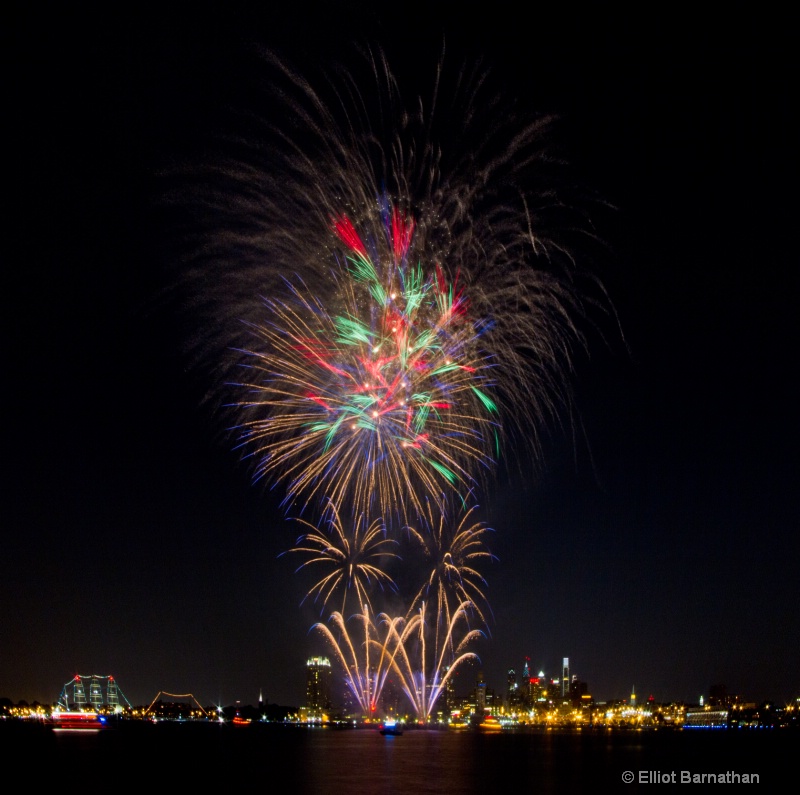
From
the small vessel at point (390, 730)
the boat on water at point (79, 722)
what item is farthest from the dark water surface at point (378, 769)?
the boat on water at point (79, 722)

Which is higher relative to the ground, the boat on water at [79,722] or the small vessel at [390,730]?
the small vessel at [390,730]

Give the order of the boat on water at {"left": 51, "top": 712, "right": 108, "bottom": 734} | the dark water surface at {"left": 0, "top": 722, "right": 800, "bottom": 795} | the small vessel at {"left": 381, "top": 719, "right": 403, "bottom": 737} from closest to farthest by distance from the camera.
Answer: the dark water surface at {"left": 0, "top": 722, "right": 800, "bottom": 795}, the small vessel at {"left": 381, "top": 719, "right": 403, "bottom": 737}, the boat on water at {"left": 51, "top": 712, "right": 108, "bottom": 734}

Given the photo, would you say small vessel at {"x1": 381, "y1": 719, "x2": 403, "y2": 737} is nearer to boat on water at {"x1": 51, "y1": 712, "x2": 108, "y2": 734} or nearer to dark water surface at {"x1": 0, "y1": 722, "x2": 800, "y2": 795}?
dark water surface at {"x1": 0, "y1": 722, "x2": 800, "y2": 795}

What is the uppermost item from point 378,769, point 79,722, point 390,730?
point 378,769

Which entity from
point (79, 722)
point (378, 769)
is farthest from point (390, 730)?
point (378, 769)

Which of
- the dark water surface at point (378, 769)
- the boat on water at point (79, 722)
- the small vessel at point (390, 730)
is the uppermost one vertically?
the dark water surface at point (378, 769)

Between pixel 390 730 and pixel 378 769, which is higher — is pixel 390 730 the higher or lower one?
the lower one

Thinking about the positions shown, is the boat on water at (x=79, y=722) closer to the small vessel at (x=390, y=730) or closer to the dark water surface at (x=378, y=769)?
the small vessel at (x=390, y=730)

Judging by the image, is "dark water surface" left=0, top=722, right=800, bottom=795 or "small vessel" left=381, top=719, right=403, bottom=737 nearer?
"dark water surface" left=0, top=722, right=800, bottom=795

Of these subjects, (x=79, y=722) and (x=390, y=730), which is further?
(x=79, y=722)

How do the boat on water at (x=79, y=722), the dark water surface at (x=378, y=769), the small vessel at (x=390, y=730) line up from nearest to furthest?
1. the dark water surface at (x=378, y=769)
2. the small vessel at (x=390, y=730)
3. the boat on water at (x=79, y=722)

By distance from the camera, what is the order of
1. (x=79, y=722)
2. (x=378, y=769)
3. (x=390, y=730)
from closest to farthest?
(x=378, y=769), (x=390, y=730), (x=79, y=722)

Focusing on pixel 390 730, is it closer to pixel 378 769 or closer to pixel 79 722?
pixel 79 722

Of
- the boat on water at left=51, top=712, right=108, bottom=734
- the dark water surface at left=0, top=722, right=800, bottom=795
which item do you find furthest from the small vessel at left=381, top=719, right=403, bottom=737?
the boat on water at left=51, top=712, right=108, bottom=734
